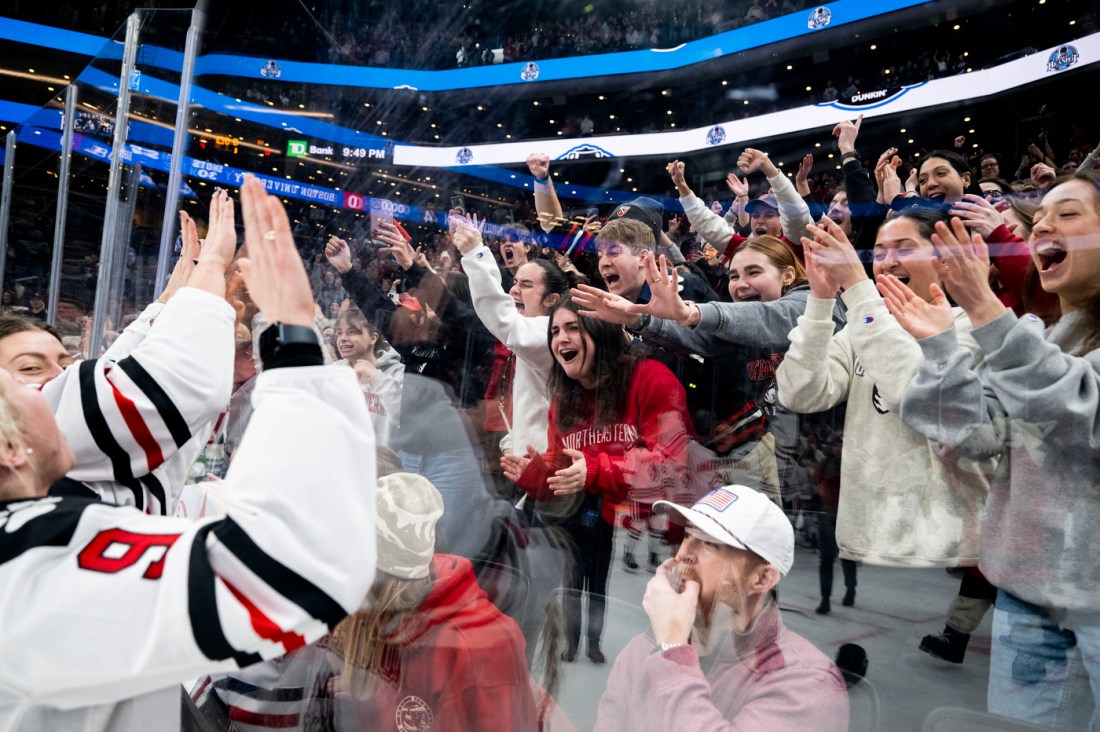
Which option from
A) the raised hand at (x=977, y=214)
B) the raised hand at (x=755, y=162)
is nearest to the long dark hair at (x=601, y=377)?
the raised hand at (x=755, y=162)

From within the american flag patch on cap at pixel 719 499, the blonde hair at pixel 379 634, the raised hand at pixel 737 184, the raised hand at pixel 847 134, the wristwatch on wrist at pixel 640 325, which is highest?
the raised hand at pixel 847 134

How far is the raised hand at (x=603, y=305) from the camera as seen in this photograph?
1.55 meters

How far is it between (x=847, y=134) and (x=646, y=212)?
0.37 metres

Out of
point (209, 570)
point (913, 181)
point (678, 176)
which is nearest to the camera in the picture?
point (209, 570)

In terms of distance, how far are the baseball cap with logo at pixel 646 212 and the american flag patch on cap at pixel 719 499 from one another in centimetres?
46

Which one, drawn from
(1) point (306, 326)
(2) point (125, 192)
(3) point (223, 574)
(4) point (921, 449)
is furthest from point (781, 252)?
(2) point (125, 192)

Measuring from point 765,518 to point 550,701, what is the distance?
57cm

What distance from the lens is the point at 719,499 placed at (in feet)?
4.58

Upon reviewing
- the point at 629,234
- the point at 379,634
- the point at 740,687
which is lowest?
the point at 379,634

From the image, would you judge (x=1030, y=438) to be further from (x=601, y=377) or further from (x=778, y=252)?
(x=601, y=377)

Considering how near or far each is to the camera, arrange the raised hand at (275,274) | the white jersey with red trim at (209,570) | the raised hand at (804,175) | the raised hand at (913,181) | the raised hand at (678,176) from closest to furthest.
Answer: the white jersey with red trim at (209,570)
the raised hand at (275,274)
the raised hand at (913,181)
the raised hand at (804,175)
the raised hand at (678,176)

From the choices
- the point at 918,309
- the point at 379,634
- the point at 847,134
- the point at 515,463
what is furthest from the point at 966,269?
the point at 379,634

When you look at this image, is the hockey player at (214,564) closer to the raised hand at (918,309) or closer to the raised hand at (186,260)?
the raised hand at (186,260)

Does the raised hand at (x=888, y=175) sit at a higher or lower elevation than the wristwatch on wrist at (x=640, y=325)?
higher
